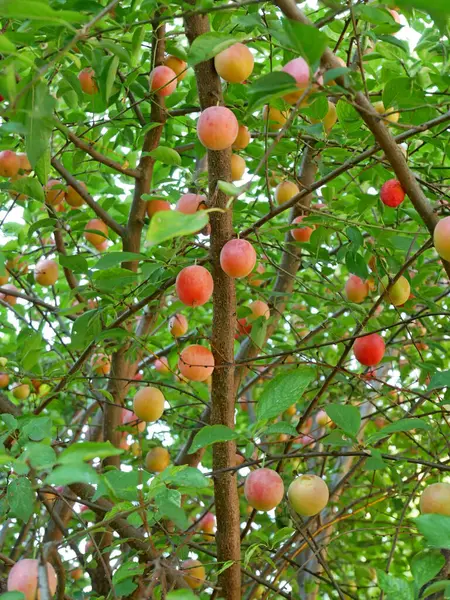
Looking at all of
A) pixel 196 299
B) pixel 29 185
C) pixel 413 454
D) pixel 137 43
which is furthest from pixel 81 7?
pixel 413 454

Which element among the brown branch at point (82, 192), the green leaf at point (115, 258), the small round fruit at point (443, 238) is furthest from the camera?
the brown branch at point (82, 192)

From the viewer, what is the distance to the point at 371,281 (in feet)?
7.15

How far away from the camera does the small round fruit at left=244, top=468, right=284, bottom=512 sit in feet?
4.29

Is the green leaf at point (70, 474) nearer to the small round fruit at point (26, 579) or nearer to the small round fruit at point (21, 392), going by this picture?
the small round fruit at point (26, 579)

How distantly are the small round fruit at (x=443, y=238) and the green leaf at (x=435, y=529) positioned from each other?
1.53ft

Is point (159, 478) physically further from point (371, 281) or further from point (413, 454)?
point (413, 454)

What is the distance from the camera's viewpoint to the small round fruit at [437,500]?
130cm

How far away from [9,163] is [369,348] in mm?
1160

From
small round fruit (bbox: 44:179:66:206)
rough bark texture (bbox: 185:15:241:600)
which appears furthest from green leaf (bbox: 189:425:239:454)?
small round fruit (bbox: 44:179:66:206)

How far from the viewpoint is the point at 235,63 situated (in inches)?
51.6

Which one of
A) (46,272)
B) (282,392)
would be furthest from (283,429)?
(46,272)

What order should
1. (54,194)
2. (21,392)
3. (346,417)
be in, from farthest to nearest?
1. (21,392)
2. (54,194)
3. (346,417)

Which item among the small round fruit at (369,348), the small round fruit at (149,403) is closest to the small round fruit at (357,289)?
the small round fruit at (369,348)

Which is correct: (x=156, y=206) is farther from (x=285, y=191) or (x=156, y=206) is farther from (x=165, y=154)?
(x=165, y=154)
